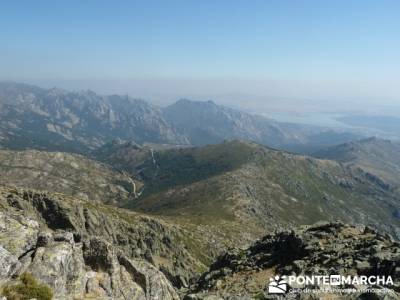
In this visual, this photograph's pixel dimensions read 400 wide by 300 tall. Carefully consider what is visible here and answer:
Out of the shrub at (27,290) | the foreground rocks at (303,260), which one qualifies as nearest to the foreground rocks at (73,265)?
the shrub at (27,290)

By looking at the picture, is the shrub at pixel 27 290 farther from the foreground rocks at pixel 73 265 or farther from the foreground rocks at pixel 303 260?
the foreground rocks at pixel 303 260

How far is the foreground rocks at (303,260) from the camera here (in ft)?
187

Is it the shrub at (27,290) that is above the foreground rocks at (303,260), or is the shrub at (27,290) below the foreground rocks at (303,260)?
above

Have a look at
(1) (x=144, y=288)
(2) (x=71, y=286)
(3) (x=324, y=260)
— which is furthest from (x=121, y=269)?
(3) (x=324, y=260)

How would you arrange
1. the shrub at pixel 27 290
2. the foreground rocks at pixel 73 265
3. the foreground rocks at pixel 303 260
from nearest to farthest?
the shrub at pixel 27 290 → the foreground rocks at pixel 73 265 → the foreground rocks at pixel 303 260

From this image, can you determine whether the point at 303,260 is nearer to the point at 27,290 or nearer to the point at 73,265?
the point at 73,265

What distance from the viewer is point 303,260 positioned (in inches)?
2692

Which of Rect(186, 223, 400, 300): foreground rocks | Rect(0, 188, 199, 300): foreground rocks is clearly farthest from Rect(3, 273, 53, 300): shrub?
Rect(186, 223, 400, 300): foreground rocks

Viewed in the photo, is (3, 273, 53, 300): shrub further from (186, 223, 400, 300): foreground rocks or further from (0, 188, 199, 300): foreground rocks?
(186, 223, 400, 300): foreground rocks

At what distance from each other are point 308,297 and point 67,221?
119 meters

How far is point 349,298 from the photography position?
45.2m

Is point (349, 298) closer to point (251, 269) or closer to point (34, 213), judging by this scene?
point (251, 269)

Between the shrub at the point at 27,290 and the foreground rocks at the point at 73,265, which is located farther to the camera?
the foreground rocks at the point at 73,265

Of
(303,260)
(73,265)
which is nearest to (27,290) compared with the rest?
(73,265)
